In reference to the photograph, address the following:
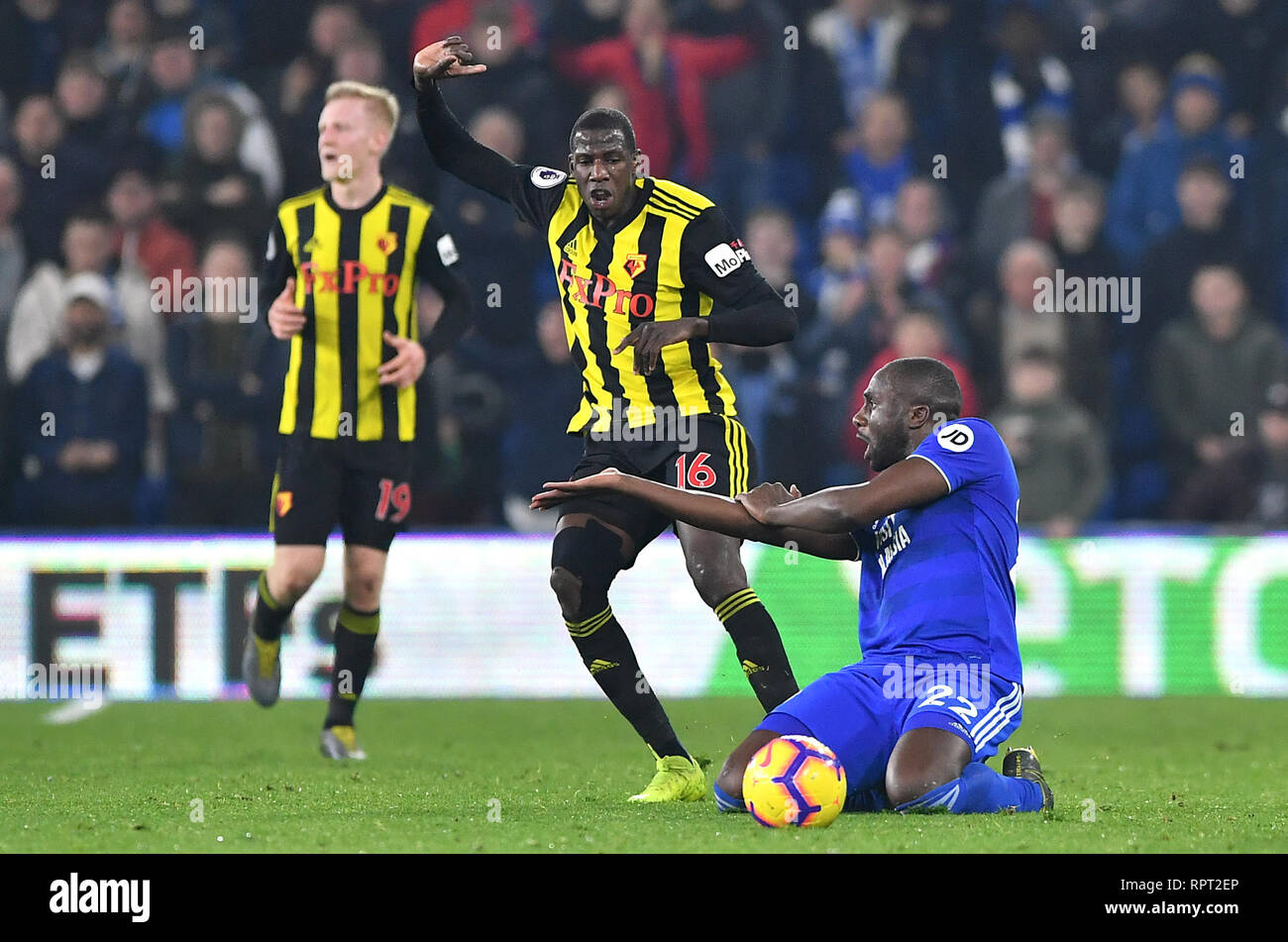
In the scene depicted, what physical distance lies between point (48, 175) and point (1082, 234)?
253 inches

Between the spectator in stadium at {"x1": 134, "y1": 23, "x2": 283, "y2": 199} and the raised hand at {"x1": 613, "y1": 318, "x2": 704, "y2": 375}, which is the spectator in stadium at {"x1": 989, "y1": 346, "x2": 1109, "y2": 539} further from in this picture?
the raised hand at {"x1": 613, "y1": 318, "x2": 704, "y2": 375}

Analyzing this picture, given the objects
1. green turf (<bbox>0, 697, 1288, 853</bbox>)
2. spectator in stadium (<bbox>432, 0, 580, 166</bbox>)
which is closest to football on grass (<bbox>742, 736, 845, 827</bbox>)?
green turf (<bbox>0, 697, 1288, 853</bbox>)

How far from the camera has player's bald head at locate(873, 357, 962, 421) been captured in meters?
5.50

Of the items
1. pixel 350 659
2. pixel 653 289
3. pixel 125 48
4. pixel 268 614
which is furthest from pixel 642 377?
pixel 125 48

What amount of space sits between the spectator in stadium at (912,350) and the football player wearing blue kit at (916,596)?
5476mm

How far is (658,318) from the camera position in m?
6.30

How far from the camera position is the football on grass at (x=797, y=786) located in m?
5.04

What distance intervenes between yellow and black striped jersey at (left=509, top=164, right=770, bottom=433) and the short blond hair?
2.10 m

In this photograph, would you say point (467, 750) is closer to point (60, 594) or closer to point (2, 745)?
point (2, 745)

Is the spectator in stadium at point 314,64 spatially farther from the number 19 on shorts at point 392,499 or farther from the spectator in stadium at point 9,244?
the number 19 on shorts at point 392,499

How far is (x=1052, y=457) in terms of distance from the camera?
36.0 ft

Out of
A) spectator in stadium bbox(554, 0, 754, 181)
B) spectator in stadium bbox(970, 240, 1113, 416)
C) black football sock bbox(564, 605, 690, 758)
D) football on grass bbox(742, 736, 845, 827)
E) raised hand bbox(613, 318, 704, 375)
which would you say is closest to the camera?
football on grass bbox(742, 736, 845, 827)

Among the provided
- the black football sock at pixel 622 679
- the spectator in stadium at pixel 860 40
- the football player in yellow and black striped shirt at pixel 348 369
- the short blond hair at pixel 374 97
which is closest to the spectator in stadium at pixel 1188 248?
the spectator in stadium at pixel 860 40

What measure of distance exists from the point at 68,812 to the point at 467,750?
248 cm
